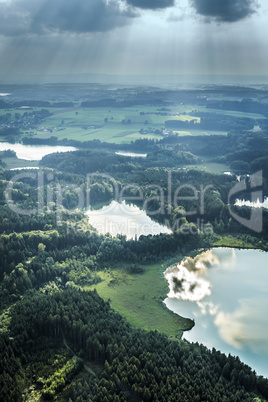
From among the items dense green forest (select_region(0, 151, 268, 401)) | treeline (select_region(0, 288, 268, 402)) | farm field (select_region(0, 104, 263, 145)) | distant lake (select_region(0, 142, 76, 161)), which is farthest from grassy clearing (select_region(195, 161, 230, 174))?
treeline (select_region(0, 288, 268, 402))

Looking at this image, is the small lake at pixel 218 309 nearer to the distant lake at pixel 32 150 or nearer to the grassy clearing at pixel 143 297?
the grassy clearing at pixel 143 297

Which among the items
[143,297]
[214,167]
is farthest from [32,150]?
[143,297]

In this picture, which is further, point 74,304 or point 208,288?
point 208,288

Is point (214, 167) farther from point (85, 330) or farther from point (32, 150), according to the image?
point (85, 330)

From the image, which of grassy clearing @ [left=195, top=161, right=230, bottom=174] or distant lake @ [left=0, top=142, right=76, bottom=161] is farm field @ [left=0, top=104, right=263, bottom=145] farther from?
grassy clearing @ [left=195, top=161, right=230, bottom=174]

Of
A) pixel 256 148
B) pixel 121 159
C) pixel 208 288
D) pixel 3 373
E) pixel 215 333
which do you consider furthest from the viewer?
pixel 256 148

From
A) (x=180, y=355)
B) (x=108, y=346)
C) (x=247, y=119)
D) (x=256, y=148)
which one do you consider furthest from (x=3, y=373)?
(x=247, y=119)

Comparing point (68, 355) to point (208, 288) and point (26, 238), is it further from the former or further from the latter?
point (26, 238)
